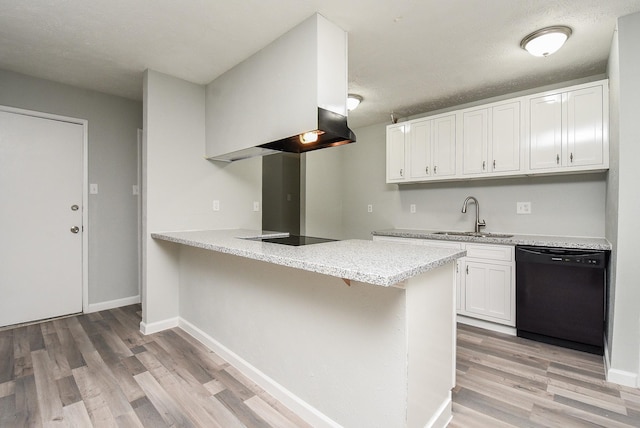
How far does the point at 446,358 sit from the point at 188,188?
102 inches

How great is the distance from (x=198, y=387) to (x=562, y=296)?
283 centimetres

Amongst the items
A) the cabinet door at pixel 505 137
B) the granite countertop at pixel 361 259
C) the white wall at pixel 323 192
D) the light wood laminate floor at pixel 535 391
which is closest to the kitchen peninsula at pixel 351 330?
the granite countertop at pixel 361 259

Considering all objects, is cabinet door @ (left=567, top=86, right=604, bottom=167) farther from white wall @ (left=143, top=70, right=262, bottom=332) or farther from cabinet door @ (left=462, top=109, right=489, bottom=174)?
white wall @ (left=143, top=70, right=262, bottom=332)

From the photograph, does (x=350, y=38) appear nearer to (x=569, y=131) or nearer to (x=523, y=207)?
(x=569, y=131)

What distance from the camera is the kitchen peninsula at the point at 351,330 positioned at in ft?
4.34

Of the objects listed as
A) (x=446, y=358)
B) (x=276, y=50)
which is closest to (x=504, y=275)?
(x=446, y=358)

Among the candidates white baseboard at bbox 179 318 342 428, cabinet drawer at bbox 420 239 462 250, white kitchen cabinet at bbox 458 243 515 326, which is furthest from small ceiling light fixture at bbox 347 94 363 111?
white baseboard at bbox 179 318 342 428

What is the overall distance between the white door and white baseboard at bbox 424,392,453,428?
11.6ft

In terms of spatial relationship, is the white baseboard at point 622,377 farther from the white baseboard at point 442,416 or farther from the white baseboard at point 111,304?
the white baseboard at point 111,304

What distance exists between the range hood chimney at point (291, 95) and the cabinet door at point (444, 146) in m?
1.62

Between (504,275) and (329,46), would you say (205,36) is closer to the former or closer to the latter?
(329,46)

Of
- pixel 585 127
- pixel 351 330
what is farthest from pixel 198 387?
pixel 585 127

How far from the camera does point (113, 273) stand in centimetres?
350

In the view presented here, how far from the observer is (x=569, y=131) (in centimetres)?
267
